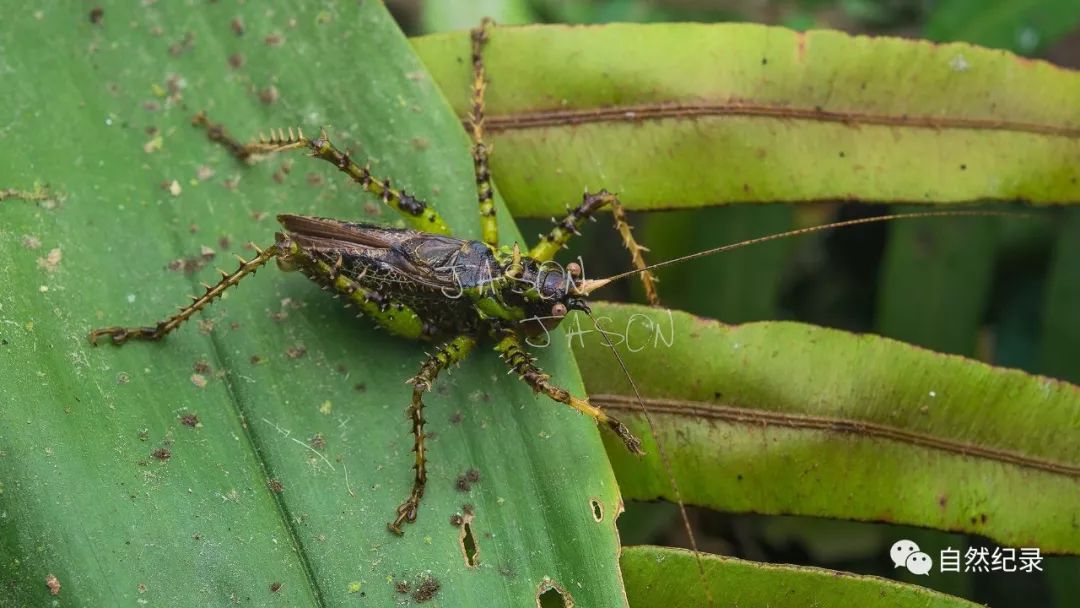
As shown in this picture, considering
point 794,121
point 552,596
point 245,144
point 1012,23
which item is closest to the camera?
point 552,596

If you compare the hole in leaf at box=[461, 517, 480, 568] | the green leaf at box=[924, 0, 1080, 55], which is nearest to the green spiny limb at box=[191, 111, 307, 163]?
the hole in leaf at box=[461, 517, 480, 568]

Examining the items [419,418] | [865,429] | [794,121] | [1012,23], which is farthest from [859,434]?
[1012,23]

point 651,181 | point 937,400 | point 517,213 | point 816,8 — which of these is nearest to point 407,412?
point 517,213

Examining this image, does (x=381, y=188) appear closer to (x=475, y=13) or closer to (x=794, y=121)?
(x=475, y=13)

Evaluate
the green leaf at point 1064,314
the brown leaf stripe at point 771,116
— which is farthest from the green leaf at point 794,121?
the green leaf at point 1064,314

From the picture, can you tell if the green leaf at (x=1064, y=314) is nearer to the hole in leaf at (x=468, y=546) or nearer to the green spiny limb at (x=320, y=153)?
the hole in leaf at (x=468, y=546)
